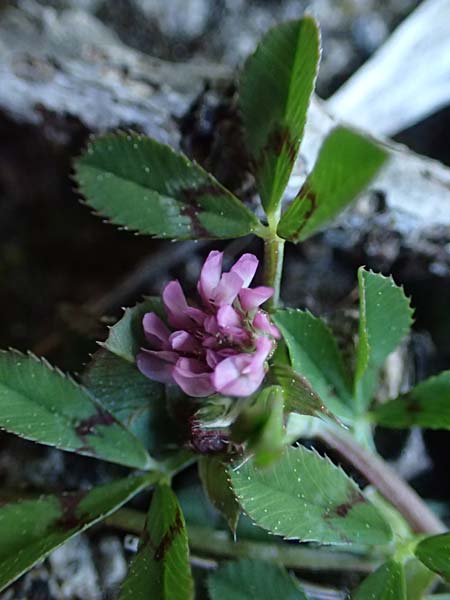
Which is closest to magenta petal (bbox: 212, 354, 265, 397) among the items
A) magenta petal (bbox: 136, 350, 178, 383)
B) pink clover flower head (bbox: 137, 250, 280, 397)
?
pink clover flower head (bbox: 137, 250, 280, 397)

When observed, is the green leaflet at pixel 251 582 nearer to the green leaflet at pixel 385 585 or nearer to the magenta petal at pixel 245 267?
the green leaflet at pixel 385 585

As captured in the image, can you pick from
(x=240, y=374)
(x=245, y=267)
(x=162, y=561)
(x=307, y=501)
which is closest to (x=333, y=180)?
(x=245, y=267)

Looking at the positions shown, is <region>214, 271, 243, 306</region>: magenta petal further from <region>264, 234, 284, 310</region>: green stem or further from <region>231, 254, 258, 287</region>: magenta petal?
<region>264, 234, 284, 310</region>: green stem

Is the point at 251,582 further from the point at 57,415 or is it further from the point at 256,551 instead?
the point at 57,415

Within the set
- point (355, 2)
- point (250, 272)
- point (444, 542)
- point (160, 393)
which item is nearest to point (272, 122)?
point (250, 272)

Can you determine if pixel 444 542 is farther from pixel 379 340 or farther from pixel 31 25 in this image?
pixel 31 25
